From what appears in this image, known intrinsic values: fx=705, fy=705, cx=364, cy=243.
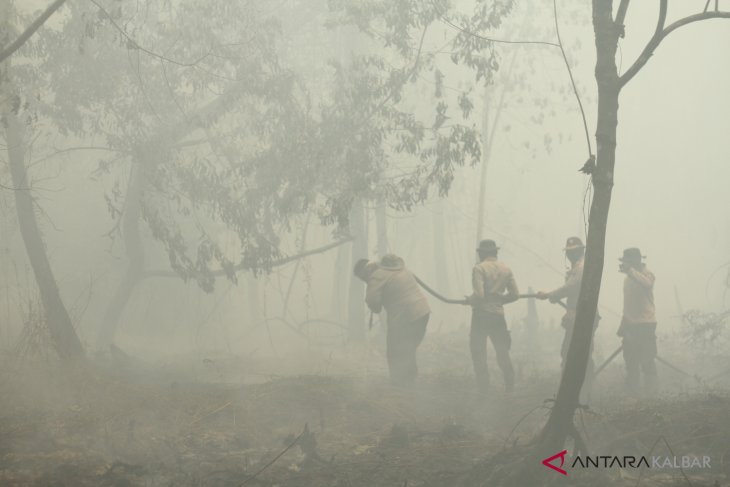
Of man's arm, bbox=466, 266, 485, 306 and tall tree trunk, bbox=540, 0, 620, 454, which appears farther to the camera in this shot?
man's arm, bbox=466, 266, 485, 306

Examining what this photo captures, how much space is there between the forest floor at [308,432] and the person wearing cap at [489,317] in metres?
0.32

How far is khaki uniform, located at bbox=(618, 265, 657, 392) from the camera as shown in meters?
9.39

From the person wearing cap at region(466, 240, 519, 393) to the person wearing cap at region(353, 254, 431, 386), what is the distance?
0.74 metres

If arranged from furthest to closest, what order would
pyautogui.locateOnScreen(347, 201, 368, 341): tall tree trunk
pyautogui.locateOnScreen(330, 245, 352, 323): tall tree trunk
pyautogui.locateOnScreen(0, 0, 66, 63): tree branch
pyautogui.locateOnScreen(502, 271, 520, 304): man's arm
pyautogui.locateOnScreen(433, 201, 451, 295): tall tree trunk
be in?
pyautogui.locateOnScreen(433, 201, 451, 295): tall tree trunk, pyautogui.locateOnScreen(330, 245, 352, 323): tall tree trunk, pyautogui.locateOnScreen(347, 201, 368, 341): tall tree trunk, pyautogui.locateOnScreen(502, 271, 520, 304): man's arm, pyautogui.locateOnScreen(0, 0, 66, 63): tree branch

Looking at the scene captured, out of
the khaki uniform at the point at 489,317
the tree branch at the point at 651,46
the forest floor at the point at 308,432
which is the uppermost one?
the tree branch at the point at 651,46

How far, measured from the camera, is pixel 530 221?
41562 millimetres

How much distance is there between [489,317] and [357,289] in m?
6.56

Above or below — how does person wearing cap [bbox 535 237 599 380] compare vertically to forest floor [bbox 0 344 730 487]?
above

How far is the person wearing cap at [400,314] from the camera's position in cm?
961

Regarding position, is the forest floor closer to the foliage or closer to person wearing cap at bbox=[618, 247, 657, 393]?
person wearing cap at bbox=[618, 247, 657, 393]

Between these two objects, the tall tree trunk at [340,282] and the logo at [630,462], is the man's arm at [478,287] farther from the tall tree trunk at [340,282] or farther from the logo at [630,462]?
the tall tree trunk at [340,282]

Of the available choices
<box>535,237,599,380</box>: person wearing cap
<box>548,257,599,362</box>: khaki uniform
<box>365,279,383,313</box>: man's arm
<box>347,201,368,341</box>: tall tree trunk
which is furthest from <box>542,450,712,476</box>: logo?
<box>347,201,368,341</box>: tall tree trunk

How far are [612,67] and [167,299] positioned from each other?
1424 cm

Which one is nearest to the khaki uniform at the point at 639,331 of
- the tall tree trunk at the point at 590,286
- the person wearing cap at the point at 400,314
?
the person wearing cap at the point at 400,314
